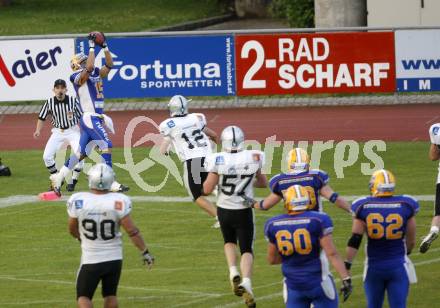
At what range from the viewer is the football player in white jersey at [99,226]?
1206cm

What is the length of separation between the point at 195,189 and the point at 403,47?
14.8 metres

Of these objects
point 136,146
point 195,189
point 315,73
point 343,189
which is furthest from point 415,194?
point 315,73

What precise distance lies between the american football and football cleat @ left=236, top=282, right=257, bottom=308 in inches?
0.6

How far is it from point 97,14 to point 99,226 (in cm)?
3689

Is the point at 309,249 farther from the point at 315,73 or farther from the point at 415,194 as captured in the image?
the point at 315,73

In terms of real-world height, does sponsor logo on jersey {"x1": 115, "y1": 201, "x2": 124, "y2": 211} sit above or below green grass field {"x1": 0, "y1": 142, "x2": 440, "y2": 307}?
above

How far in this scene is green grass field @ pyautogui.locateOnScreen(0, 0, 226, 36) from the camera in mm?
44938

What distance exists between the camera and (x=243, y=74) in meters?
31.3

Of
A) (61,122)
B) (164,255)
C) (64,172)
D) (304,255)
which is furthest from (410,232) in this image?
(61,122)

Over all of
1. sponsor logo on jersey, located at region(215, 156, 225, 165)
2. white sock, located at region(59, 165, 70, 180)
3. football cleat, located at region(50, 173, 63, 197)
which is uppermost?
sponsor logo on jersey, located at region(215, 156, 225, 165)

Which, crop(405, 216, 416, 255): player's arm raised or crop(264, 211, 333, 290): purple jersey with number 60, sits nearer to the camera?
crop(264, 211, 333, 290): purple jersey with number 60

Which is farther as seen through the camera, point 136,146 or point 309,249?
point 136,146

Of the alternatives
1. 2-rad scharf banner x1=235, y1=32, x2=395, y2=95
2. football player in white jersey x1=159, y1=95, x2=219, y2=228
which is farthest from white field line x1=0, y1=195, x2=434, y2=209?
2-rad scharf banner x1=235, y1=32, x2=395, y2=95

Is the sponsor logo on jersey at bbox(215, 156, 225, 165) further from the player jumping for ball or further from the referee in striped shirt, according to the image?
the referee in striped shirt
